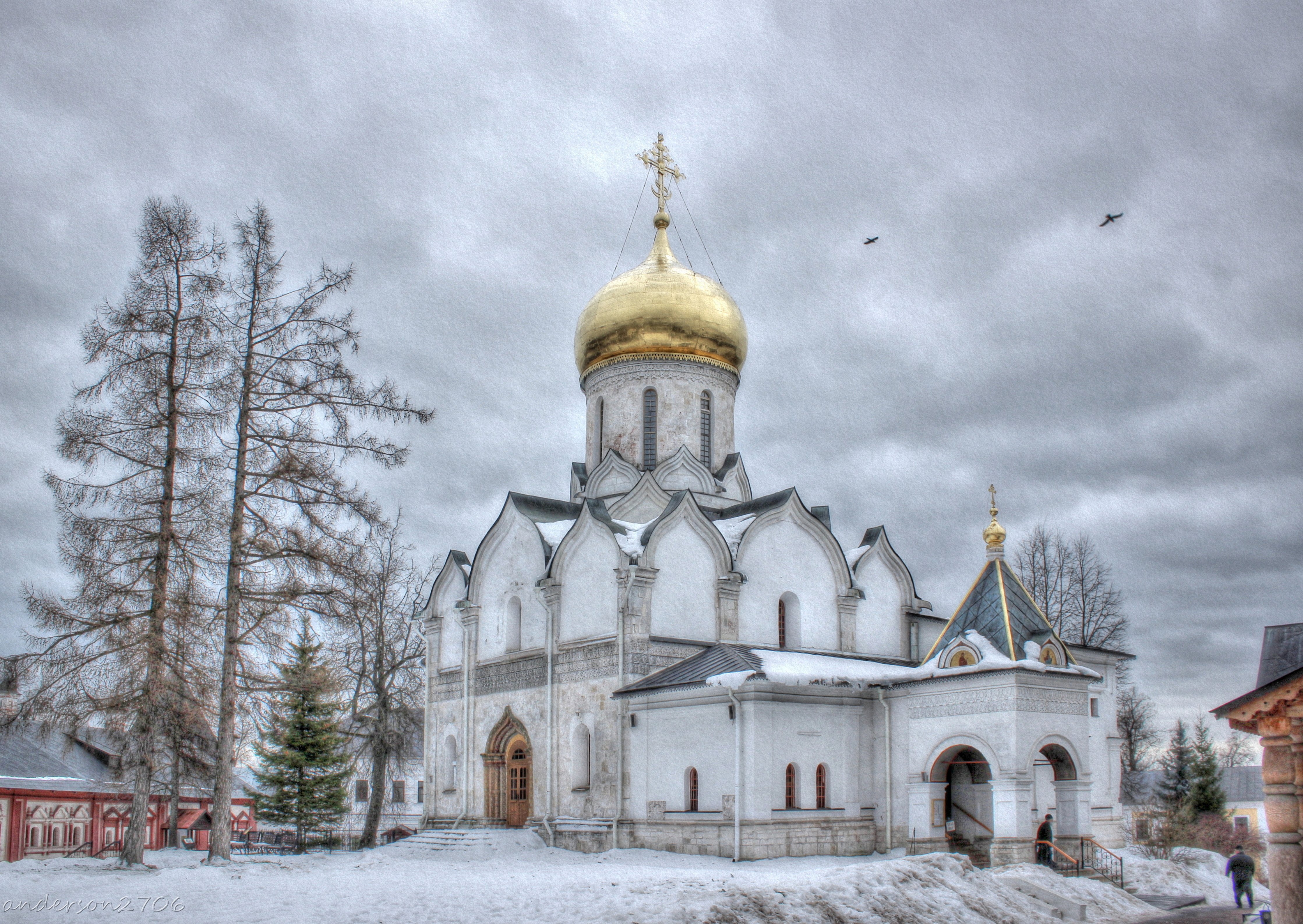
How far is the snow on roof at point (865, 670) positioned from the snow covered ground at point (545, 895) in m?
2.70

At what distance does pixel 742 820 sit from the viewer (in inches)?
615

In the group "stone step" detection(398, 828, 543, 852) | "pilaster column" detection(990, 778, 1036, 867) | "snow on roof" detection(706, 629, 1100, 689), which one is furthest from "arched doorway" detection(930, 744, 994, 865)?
"stone step" detection(398, 828, 543, 852)

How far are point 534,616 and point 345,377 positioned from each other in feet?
24.4

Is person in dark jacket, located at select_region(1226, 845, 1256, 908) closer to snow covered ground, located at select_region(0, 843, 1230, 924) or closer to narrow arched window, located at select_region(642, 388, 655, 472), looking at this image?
A: snow covered ground, located at select_region(0, 843, 1230, 924)

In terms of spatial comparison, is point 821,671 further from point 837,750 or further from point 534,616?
point 534,616

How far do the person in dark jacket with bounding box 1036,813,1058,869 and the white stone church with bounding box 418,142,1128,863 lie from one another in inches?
12.2

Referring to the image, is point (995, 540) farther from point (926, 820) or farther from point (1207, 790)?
point (1207, 790)

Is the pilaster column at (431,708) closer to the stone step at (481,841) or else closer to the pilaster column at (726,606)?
the stone step at (481,841)

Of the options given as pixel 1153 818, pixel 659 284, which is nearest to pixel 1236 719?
pixel 659 284

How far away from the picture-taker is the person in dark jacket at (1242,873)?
14.0 meters

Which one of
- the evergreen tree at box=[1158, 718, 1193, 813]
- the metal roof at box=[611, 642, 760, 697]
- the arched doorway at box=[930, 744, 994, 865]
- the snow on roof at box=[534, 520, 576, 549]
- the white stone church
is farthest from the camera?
the evergreen tree at box=[1158, 718, 1193, 813]

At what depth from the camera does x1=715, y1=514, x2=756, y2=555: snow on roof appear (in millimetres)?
19344

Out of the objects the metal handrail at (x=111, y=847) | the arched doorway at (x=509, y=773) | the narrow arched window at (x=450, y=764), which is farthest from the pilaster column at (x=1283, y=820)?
the metal handrail at (x=111, y=847)

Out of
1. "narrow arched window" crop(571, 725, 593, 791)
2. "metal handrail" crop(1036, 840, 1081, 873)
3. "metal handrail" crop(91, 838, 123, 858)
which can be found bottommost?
"metal handrail" crop(91, 838, 123, 858)
